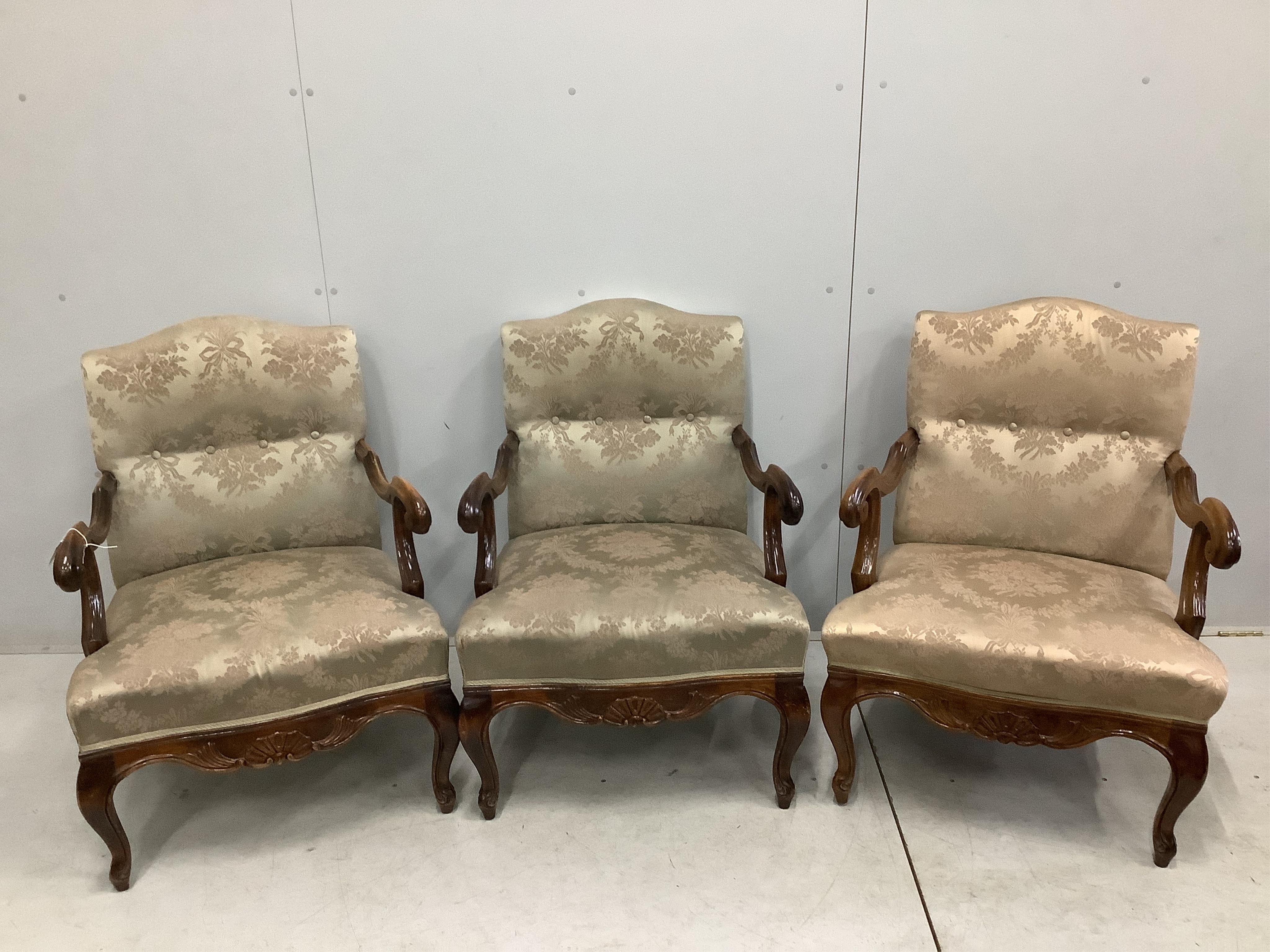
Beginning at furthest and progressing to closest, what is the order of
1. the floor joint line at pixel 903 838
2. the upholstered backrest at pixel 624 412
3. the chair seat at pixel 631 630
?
the upholstered backrest at pixel 624 412 < the chair seat at pixel 631 630 < the floor joint line at pixel 903 838

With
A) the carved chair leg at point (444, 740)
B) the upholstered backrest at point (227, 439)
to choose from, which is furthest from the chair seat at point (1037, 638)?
the upholstered backrest at point (227, 439)

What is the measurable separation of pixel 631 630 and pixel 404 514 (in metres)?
0.58

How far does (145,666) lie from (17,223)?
1.26 meters

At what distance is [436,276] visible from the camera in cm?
219

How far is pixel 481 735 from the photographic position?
178 cm

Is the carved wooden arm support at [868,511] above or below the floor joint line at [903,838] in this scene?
above

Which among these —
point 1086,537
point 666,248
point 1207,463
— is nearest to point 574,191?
point 666,248

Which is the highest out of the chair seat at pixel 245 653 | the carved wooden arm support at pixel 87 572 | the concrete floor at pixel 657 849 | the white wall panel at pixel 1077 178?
the white wall panel at pixel 1077 178

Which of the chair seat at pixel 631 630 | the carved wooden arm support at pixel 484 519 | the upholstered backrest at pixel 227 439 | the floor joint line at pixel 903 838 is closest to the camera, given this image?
the floor joint line at pixel 903 838

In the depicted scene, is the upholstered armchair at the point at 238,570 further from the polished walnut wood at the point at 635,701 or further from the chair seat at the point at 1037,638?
the chair seat at the point at 1037,638

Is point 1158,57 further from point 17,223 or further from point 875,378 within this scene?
point 17,223

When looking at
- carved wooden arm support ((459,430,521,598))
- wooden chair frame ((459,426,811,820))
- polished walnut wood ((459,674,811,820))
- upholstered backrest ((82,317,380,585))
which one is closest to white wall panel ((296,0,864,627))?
upholstered backrest ((82,317,380,585))

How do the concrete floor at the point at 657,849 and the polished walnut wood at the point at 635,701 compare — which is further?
the polished walnut wood at the point at 635,701

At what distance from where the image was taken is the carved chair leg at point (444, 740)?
5.83 ft
